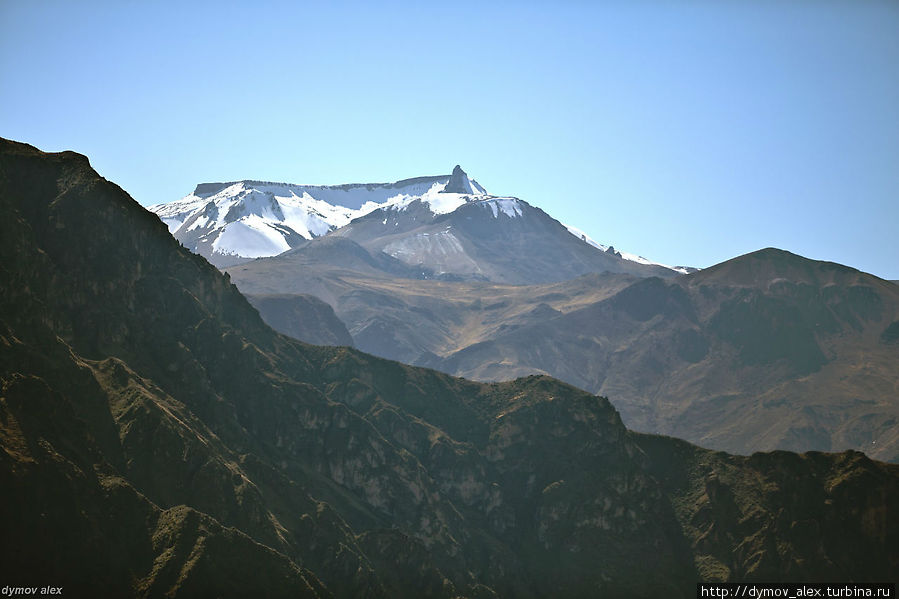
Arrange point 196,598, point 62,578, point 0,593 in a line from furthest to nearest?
point 196,598, point 62,578, point 0,593

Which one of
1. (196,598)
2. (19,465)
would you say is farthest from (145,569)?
(19,465)

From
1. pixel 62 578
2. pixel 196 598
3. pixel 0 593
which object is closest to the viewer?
pixel 0 593

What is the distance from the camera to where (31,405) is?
198 metres

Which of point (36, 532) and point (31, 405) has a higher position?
point (31, 405)

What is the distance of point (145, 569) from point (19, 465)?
2855 cm

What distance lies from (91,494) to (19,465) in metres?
15.1

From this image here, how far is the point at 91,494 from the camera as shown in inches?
7766

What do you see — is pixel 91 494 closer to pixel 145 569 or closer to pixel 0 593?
pixel 145 569

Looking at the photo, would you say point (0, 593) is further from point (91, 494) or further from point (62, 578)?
point (91, 494)

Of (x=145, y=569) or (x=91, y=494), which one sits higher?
(x=91, y=494)

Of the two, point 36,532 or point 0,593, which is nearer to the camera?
point 0,593

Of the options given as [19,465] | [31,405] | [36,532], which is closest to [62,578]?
[36,532]

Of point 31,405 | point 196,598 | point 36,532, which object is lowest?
point 196,598

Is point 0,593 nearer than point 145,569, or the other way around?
point 0,593
